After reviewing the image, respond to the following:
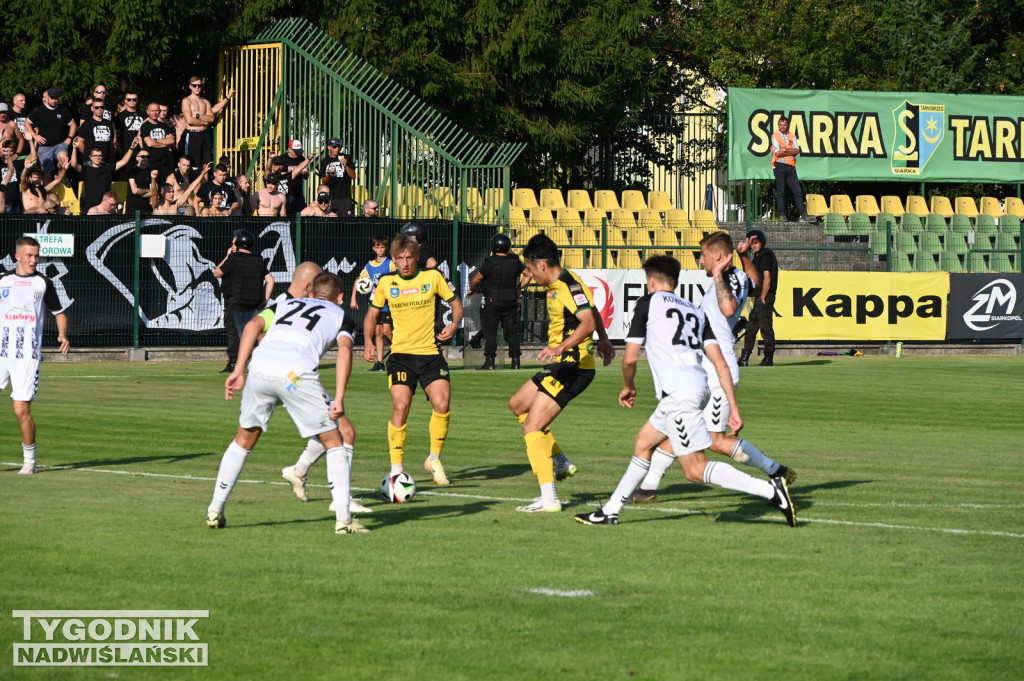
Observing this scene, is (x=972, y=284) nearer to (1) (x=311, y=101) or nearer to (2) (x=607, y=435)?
(1) (x=311, y=101)

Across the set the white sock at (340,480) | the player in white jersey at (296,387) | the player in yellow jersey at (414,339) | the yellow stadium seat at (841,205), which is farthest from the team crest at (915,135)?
the white sock at (340,480)

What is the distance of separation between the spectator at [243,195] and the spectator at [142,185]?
1522mm

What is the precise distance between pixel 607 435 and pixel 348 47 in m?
20.5

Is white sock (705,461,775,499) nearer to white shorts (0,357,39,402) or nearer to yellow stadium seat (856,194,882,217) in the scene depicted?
white shorts (0,357,39,402)

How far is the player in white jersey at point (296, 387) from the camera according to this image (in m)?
9.68

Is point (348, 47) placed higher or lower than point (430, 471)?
higher

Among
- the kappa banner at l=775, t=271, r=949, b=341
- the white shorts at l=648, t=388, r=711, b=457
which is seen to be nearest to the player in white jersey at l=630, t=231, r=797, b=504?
the white shorts at l=648, t=388, r=711, b=457

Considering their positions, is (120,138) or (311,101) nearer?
(120,138)

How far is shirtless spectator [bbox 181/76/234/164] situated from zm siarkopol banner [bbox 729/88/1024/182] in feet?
43.6

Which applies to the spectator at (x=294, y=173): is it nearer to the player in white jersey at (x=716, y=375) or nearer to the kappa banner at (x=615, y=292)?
the kappa banner at (x=615, y=292)

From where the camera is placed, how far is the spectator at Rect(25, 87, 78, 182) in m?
28.0

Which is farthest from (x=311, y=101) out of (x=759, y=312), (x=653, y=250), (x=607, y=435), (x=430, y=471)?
(x=430, y=471)

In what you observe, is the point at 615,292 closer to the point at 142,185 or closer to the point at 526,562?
the point at 142,185

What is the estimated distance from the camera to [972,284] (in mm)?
32562
